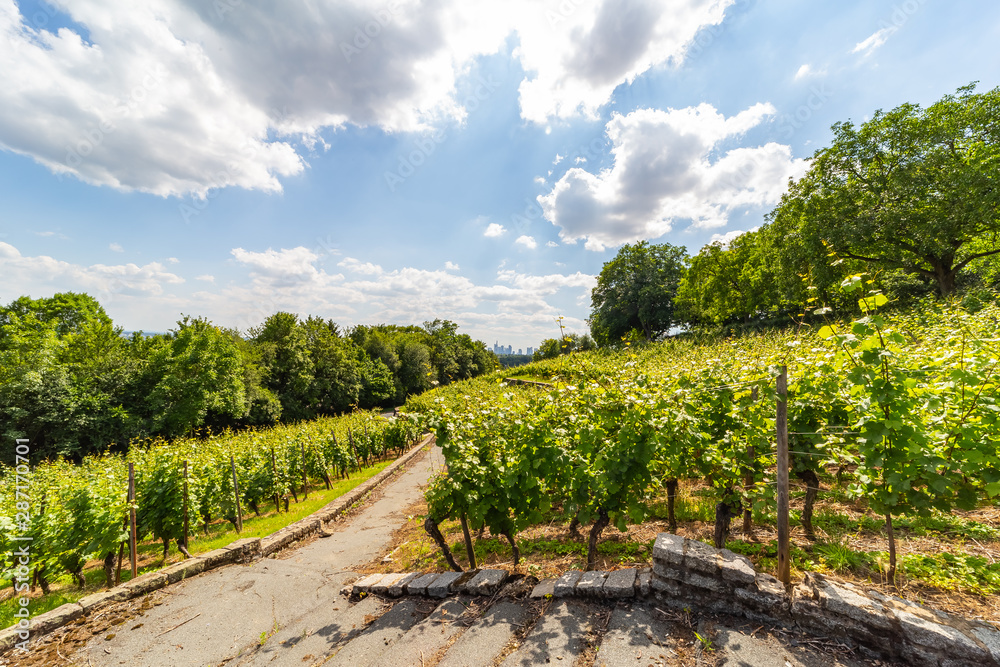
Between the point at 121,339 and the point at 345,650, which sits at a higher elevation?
the point at 121,339

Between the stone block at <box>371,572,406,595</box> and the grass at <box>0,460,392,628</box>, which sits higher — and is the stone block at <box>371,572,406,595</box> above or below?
above

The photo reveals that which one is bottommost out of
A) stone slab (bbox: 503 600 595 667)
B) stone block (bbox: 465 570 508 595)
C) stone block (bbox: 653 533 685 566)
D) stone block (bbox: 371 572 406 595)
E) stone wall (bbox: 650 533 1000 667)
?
stone block (bbox: 371 572 406 595)

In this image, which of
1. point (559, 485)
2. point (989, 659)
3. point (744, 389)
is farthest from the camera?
point (559, 485)

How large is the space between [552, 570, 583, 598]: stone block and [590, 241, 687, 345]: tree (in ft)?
107

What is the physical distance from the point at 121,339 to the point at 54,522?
37.7m

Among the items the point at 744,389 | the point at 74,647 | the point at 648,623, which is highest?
the point at 744,389

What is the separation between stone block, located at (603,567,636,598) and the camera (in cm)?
321

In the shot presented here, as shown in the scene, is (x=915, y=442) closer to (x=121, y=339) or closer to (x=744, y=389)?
(x=744, y=389)

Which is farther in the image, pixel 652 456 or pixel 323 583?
pixel 323 583

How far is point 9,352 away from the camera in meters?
23.4

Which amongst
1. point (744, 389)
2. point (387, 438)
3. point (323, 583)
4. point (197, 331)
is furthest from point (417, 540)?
point (197, 331)

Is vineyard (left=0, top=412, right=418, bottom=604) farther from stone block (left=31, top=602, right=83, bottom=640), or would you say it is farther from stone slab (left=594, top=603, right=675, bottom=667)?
stone slab (left=594, top=603, right=675, bottom=667)

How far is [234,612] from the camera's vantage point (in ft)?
14.9

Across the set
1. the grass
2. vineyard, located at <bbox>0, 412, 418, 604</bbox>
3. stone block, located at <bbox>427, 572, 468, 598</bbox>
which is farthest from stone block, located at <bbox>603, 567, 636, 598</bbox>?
the grass
